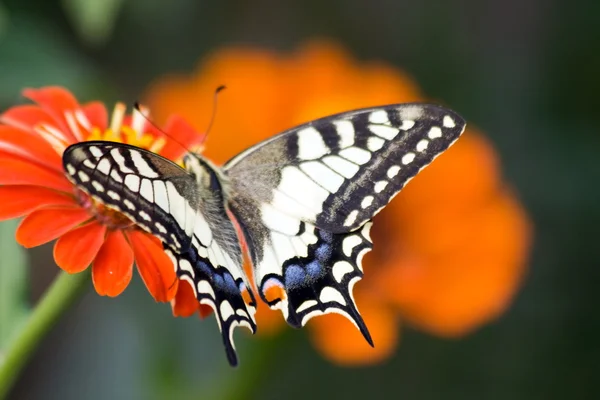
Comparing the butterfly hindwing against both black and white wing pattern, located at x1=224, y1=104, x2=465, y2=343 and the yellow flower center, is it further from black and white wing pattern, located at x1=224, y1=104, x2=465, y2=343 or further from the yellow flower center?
the yellow flower center

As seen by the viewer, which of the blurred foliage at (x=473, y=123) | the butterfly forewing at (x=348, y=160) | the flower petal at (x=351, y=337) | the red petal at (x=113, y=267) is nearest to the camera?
the red petal at (x=113, y=267)

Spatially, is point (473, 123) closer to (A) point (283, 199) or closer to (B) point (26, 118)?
(A) point (283, 199)

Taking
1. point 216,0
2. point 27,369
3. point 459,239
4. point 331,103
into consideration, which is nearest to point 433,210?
point 459,239

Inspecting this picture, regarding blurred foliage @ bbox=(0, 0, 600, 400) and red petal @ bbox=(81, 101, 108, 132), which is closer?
red petal @ bbox=(81, 101, 108, 132)

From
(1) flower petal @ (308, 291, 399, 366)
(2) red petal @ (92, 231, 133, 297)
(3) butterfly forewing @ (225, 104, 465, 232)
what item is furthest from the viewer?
(1) flower petal @ (308, 291, 399, 366)

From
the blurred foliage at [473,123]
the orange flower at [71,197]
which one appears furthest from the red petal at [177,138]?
the blurred foliage at [473,123]

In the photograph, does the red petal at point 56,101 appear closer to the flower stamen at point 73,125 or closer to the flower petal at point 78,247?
the flower stamen at point 73,125

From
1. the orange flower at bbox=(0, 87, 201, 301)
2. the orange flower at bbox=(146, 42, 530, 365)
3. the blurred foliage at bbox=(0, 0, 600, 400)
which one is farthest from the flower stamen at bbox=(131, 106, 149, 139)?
the blurred foliage at bbox=(0, 0, 600, 400)
